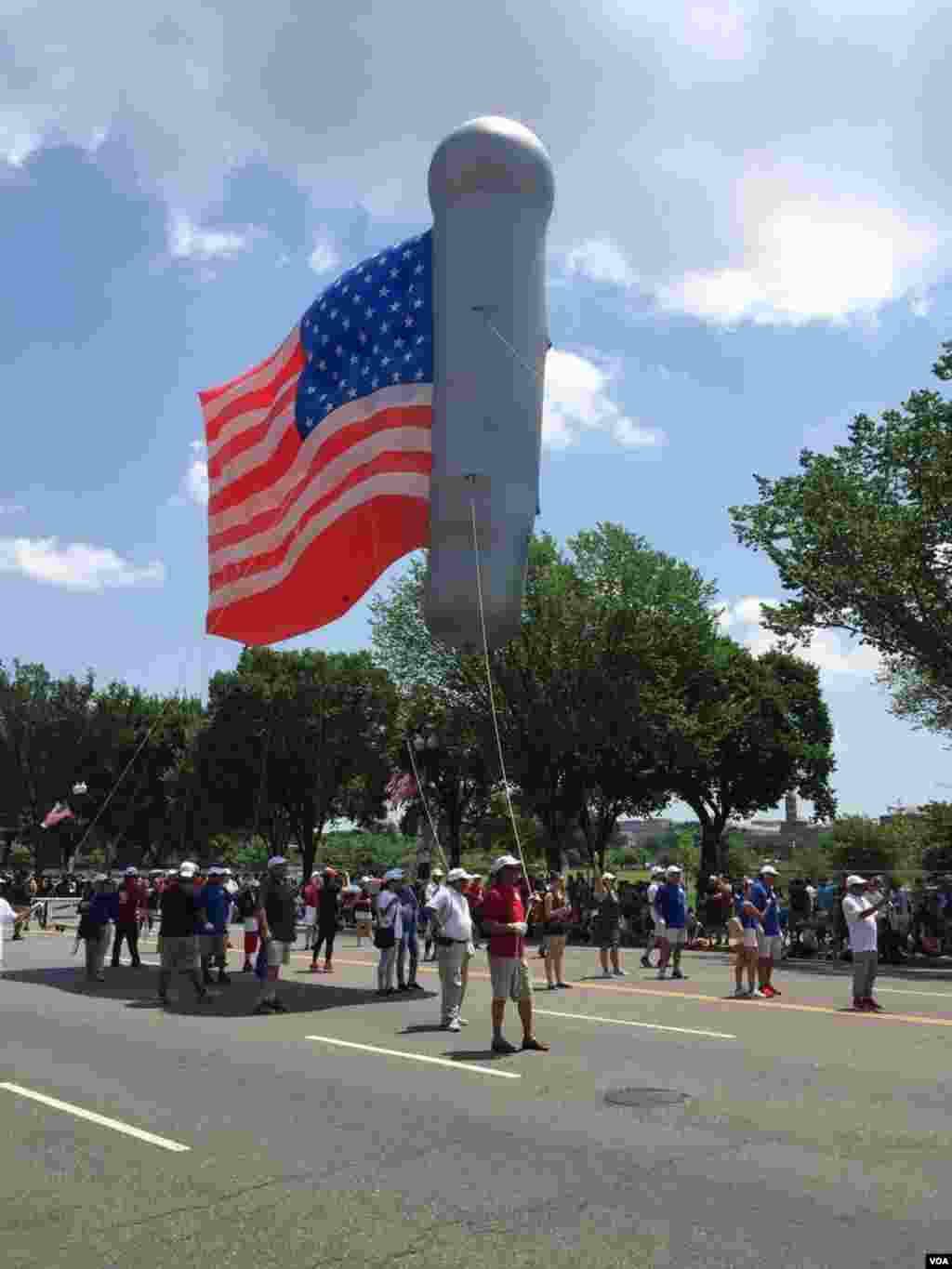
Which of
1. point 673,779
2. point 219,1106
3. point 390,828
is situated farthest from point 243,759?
point 219,1106

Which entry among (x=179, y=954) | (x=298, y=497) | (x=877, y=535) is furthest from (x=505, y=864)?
(x=877, y=535)

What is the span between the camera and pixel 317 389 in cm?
1789

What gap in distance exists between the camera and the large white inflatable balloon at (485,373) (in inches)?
641

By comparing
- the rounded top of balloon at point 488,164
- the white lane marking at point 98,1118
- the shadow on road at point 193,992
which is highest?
the rounded top of balloon at point 488,164

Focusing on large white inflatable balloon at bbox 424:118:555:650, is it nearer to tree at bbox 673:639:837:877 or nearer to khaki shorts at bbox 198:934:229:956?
khaki shorts at bbox 198:934:229:956

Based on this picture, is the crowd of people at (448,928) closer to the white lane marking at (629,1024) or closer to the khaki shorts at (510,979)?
the khaki shorts at (510,979)

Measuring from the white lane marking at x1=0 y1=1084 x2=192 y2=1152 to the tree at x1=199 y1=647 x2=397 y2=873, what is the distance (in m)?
44.1

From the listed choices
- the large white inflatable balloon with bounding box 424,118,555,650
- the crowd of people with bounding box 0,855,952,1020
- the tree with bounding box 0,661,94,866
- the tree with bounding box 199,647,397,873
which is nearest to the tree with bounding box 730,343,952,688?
the crowd of people with bounding box 0,855,952,1020

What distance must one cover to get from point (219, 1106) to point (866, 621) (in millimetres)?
21341

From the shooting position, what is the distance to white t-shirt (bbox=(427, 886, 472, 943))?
13.0m

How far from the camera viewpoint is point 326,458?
1736cm

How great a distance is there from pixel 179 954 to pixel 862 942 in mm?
8762

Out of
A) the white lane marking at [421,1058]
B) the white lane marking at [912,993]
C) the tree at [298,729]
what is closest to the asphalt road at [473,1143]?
the white lane marking at [421,1058]

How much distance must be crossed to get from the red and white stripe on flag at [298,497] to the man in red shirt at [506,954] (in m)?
6.57
